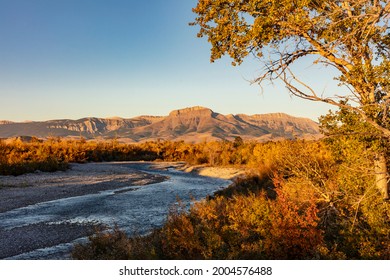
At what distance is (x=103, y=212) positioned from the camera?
37.7 ft

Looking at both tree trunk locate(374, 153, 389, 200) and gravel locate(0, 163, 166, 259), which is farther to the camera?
gravel locate(0, 163, 166, 259)

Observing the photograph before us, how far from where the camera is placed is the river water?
365 inches

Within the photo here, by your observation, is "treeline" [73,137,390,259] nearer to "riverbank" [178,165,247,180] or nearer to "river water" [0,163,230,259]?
"river water" [0,163,230,259]

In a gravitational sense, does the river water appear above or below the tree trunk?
below

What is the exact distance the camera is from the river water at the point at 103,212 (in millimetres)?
9273

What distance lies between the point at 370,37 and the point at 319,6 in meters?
1.32

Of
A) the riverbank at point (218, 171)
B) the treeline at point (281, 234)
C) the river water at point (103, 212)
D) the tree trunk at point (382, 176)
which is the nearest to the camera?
the treeline at point (281, 234)

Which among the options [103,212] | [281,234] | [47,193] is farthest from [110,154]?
[281,234]

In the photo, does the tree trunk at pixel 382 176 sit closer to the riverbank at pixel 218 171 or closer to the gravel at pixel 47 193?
the gravel at pixel 47 193

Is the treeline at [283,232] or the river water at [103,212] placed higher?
the treeline at [283,232]

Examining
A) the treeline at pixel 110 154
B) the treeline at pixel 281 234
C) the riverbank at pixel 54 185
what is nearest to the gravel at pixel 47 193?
the riverbank at pixel 54 185

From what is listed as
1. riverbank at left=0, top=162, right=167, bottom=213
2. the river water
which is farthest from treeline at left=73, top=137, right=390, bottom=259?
riverbank at left=0, top=162, right=167, bottom=213

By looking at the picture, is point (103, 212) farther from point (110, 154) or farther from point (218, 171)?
point (110, 154)

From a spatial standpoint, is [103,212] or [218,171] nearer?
[103,212]
